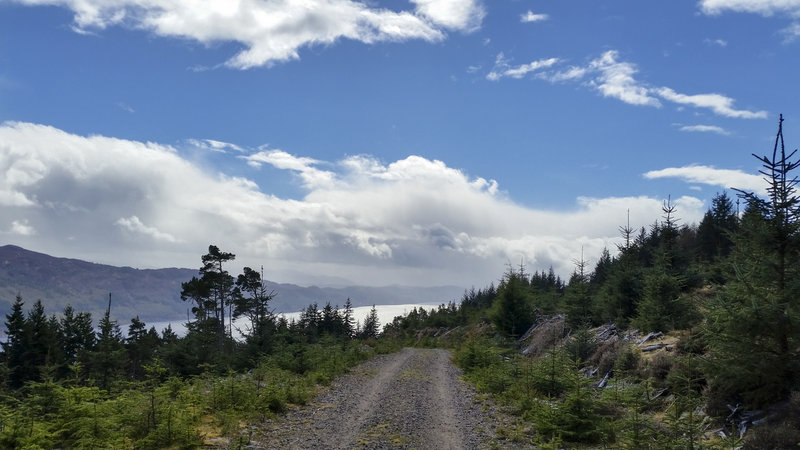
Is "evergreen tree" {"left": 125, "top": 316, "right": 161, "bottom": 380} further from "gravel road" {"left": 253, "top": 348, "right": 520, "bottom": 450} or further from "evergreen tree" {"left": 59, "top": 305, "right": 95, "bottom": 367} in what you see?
"gravel road" {"left": 253, "top": 348, "right": 520, "bottom": 450}

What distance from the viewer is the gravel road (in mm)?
13060

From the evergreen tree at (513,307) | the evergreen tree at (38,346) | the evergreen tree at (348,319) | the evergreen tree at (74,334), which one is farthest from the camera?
the evergreen tree at (348,319)

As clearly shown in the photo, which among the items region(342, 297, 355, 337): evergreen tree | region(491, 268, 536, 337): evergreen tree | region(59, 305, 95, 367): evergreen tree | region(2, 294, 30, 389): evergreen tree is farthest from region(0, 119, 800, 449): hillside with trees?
region(342, 297, 355, 337): evergreen tree

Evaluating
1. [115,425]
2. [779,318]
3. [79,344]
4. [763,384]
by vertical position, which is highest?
[779,318]

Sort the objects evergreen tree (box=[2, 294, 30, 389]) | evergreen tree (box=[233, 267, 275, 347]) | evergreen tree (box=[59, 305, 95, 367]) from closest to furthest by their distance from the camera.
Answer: evergreen tree (box=[2, 294, 30, 389]) < evergreen tree (box=[59, 305, 95, 367]) < evergreen tree (box=[233, 267, 275, 347])

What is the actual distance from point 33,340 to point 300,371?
43767mm

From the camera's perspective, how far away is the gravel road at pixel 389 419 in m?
13.1

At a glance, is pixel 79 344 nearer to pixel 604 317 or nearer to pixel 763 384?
pixel 604 317

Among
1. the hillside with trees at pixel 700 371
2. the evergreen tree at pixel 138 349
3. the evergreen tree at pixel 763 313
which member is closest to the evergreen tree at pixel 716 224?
the hillside with trees at pixel 700 371

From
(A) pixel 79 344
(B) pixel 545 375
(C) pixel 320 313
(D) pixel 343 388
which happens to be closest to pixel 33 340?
(A) pixel 79 344

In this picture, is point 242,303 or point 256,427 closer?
point 256,427

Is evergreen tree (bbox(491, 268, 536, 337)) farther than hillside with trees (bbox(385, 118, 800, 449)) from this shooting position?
Yes

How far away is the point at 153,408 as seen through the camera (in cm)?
1245

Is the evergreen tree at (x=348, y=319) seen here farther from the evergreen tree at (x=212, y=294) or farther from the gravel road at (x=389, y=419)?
the gravel road at (x=389, y=419)
